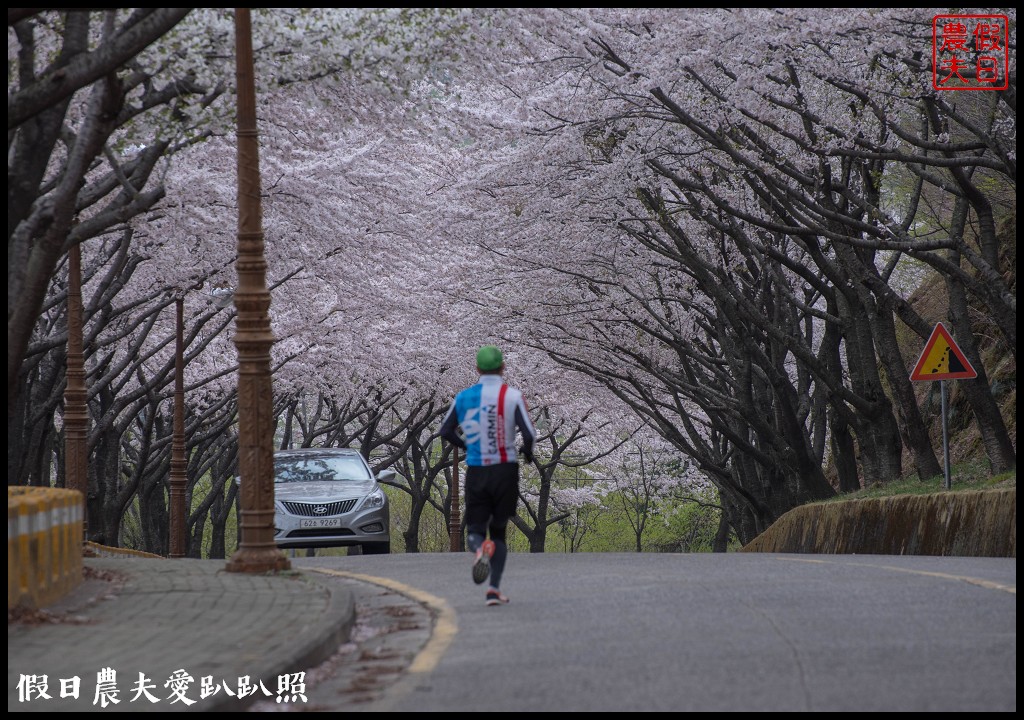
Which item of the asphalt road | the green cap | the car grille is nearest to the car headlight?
the car grille

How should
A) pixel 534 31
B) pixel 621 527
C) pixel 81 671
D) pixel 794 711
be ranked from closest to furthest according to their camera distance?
pixel 794 711, pixel 81 671, pixel 534 31, pixel 621 527

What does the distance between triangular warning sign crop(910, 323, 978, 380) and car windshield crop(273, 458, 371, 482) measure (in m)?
8.20

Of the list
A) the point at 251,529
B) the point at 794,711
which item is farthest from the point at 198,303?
the point at 794,711

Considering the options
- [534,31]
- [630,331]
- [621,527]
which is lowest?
[621,527]

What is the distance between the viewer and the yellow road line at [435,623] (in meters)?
7.39

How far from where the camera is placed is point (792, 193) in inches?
693

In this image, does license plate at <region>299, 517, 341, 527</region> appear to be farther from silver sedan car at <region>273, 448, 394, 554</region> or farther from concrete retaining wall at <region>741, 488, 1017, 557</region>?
concrete retaining wall at <region>741, 488, 1017, 557</region>

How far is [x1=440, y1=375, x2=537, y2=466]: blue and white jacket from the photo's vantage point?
33.8 ft

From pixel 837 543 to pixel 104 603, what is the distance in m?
12.7

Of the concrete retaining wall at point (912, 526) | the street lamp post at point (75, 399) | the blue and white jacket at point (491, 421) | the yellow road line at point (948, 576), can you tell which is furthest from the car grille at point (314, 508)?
the blue and white jacket at point (491, 421)

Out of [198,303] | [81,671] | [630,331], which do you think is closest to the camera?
[81,671]

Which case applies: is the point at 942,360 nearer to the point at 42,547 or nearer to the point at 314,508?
the point at 314,508

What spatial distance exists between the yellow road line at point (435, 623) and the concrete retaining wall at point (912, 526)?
6826 millimetres

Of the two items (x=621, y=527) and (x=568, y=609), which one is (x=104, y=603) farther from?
(x=621, y=527)
